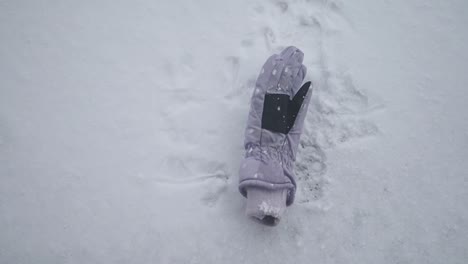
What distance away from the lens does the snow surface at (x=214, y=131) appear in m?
1.38

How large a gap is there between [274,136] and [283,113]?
4.7 inches

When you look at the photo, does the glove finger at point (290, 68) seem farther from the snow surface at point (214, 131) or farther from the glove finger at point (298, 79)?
the snow surface at point (214, 131)

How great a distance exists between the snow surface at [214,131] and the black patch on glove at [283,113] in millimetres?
214

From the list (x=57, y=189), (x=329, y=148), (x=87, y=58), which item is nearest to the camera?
(x=57, y=189)

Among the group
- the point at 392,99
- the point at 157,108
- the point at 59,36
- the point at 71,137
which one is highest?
the point at 59,36

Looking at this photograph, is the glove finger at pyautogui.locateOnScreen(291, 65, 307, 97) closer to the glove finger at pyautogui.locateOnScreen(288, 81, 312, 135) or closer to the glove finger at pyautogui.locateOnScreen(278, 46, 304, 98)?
the glove finger at pyautogui.locateOnScreen(278, 46, 304, 98)

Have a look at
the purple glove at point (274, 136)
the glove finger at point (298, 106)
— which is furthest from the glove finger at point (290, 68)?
the glove finger at point (298, 106)

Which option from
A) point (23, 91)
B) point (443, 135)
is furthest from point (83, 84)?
point (443, 135)

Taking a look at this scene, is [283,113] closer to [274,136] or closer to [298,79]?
[274,136]

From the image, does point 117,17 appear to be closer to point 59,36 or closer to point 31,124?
point 59,36

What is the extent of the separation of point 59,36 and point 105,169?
839 millimetres

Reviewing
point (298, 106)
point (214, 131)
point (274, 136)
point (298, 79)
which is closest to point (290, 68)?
point (298, 79)

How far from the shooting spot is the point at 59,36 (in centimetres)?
166

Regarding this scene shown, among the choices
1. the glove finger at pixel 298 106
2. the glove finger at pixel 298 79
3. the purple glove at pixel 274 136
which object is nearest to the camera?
the purple glove at pixel 274 136
